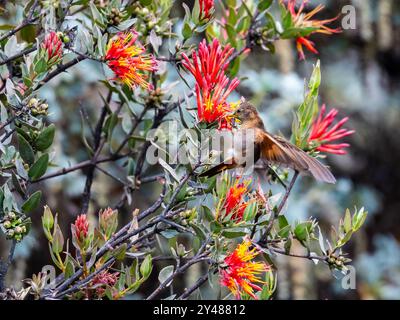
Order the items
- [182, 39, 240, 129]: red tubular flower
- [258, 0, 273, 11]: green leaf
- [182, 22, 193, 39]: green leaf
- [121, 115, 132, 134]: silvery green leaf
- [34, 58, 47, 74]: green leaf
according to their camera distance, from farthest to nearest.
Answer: [121, 115, 132, 134]: silvery green leaf
[258, 0, 273, 11]: green leaf
[182, 22, 193, 39]: green leaf
[34, 58, 47, 74]: green leaf
[182, 39, 240, 129]: red tubular flower

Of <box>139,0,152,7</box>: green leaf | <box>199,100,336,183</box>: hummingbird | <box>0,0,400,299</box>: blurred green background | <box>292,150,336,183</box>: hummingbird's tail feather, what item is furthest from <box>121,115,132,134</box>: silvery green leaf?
<box>292,150,336,183</box>: hummingbird's tail feather

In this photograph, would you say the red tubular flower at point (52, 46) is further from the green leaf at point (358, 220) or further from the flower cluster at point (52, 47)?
the green leaf at point (358, 220)

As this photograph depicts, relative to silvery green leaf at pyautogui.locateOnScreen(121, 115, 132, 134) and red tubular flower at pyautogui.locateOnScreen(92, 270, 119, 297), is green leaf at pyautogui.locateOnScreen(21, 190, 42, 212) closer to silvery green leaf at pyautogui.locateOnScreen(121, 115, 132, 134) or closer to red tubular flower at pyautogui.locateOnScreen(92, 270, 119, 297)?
red tubular flower at pyautogui.locateOnScreen(92, 270, 119, 297)

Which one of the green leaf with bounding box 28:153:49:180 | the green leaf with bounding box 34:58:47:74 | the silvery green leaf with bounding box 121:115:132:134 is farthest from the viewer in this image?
the silvery green leaf with bounding box 121:115:132:134

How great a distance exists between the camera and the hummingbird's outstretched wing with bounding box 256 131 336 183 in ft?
5.52

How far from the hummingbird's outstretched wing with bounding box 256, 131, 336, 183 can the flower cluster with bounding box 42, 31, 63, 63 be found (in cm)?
61

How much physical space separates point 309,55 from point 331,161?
2.33ft

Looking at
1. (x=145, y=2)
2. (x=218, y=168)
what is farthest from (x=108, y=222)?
(x=145, y=2)

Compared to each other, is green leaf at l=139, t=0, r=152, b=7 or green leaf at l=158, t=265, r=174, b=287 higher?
green leaf at l=139, t=0, r=152, b=7

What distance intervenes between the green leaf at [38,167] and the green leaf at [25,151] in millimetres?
24

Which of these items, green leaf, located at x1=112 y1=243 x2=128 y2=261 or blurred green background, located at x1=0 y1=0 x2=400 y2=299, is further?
blurred green background, located at x1=0 y1=0 x2=400 y2=299

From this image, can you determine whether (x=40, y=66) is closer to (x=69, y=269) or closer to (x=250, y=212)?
(x=69, y=269)
